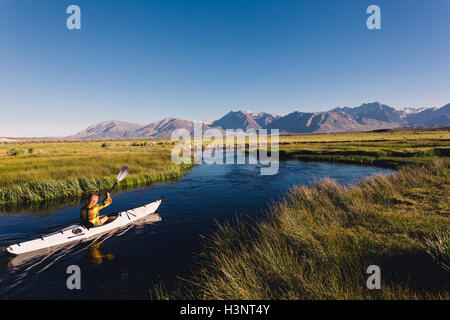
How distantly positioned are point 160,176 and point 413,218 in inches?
955

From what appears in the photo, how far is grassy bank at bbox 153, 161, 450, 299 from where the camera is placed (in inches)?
218

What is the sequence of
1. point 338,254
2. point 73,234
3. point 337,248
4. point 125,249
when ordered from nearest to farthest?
point 338,254 < point 337,248 < point 125,249 < point 73,234

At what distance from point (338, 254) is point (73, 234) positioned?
12.4 metres

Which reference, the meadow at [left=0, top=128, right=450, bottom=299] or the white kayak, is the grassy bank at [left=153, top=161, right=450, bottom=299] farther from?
the white kayak

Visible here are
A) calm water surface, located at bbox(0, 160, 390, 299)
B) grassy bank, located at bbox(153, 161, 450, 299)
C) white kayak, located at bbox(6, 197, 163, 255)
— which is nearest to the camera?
grassy bank, located at bbox(153, 161, 450, 299)

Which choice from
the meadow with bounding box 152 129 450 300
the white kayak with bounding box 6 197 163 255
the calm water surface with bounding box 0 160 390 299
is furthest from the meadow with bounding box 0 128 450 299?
the white kayak with bounding box 6 197 163 255

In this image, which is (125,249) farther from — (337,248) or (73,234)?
(337,248)

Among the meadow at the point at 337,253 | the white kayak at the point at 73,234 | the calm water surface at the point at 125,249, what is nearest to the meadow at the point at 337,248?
the meadow at the point at 337,253

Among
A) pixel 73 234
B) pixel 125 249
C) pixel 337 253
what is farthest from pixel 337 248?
pixel 73 234

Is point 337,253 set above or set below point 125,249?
above

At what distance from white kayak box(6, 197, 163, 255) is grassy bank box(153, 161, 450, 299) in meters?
6.10

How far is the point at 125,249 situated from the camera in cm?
1048
